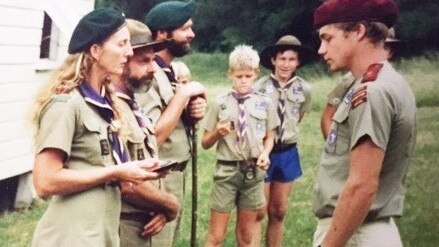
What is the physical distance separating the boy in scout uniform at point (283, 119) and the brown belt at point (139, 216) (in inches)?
92.8

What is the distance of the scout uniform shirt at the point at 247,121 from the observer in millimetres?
5500

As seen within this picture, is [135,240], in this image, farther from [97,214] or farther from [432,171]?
[432,171]

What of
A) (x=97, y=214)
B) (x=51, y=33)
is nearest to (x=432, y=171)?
(x=51, y=33)

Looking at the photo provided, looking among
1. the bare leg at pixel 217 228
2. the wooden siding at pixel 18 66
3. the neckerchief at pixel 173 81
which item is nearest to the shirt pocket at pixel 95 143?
the neckerchief at pixel 173 81

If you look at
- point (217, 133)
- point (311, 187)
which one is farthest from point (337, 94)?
point (311, 187)

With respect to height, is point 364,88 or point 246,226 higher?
point 364,88

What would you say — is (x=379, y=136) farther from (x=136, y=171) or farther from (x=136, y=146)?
(x=136, y=146)

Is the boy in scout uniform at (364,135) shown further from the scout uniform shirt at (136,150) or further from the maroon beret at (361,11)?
the scout uniform shirt at (136,150)

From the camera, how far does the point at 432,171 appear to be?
30.9 ft

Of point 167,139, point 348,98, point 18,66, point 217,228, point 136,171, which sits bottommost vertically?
point 217,228

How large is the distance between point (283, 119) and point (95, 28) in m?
3.19

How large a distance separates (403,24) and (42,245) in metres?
13.0

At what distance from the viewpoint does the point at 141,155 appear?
343 cm

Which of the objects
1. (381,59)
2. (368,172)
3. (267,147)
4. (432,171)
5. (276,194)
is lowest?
(432,171)
